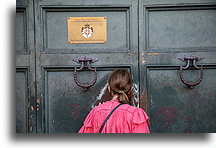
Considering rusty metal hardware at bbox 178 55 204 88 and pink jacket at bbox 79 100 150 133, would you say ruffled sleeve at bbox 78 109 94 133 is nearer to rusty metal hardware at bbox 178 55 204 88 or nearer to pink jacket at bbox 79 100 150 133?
pink jacket at bbox 79 100 150 133

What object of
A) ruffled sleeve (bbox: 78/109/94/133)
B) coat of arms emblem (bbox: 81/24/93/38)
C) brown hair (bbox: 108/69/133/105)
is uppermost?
coat of arms emblem (bbox: 81/24/93/38)

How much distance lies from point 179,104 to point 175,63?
320mm

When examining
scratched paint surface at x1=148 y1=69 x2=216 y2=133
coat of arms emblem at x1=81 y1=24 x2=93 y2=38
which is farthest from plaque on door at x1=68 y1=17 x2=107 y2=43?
scratched paint surface at x1=148 y1=69 x2=216 y2=133

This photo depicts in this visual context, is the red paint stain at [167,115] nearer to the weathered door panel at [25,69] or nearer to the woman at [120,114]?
the woman at [120,114]

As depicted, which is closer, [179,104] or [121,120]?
[121,120]

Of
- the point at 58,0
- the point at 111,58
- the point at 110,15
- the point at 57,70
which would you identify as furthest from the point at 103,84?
the point at 58,0

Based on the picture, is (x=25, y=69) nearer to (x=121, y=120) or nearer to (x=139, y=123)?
(x=121, y=120)

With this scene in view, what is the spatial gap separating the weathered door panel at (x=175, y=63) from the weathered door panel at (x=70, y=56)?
10 centimetres

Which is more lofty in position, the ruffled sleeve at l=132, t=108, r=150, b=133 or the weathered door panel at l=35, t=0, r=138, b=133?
the weathered door panel at l=35, t=0, r=138, b=133

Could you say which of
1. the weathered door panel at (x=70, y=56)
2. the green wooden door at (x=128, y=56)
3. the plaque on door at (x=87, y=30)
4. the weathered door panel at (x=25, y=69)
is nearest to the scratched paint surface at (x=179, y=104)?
the green wooden door at (x=128, y=56)

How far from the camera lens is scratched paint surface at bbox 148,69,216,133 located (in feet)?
7.99

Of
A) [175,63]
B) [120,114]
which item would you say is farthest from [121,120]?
[175,63]

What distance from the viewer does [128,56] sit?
2.47 m

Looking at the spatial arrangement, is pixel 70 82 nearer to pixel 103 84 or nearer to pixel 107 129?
pixel 103 84
